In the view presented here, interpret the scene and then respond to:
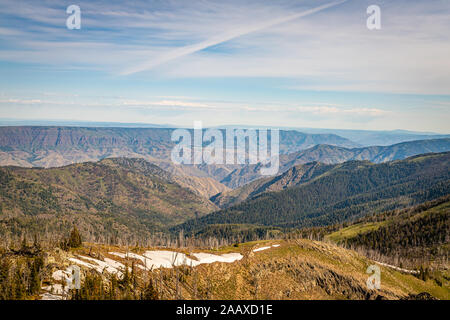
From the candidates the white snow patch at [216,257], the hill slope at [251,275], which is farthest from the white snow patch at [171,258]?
the hill slope at [251,275]

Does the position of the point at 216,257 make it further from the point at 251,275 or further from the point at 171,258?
the point at 251,275

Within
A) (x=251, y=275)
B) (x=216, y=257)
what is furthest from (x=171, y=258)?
(x=251, y=275)

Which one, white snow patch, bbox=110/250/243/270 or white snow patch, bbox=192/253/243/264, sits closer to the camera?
white snow patch, bbox=110/250/243/270

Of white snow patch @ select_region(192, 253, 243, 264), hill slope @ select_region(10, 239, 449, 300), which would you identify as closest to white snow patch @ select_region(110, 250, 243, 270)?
white snow patch @ select_region(192, 253, 243, 264)

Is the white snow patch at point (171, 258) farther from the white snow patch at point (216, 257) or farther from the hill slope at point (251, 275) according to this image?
the hill slope at point (251, 275)

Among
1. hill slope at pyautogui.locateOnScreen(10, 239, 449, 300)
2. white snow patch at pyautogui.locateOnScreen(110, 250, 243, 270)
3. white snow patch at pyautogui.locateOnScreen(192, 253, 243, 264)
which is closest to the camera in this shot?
hill slope at pyautogui.locateOnScreen(10, 239, 449, 300)

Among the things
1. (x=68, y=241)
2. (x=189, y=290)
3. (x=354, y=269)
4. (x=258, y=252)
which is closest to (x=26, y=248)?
(x=68, y=241)

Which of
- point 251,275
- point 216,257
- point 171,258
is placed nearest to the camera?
point 251,275

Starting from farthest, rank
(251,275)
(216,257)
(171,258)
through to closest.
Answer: (216,257) < (171,258) < (251,275)

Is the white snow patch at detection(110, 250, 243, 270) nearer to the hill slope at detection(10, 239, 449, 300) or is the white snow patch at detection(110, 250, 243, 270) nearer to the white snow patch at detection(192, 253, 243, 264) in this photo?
→ the white snow patch at detection(192, 253, 243, 264)

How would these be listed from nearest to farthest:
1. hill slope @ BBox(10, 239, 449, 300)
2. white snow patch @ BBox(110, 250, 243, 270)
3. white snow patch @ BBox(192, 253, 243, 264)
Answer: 1. hill slope @ BBox(10, 239, 449, 300)
2. white snow patch @ BBox(110, 250, 243, 270)
3. white snow patch @ BBox(192, 253, 243, 264)
